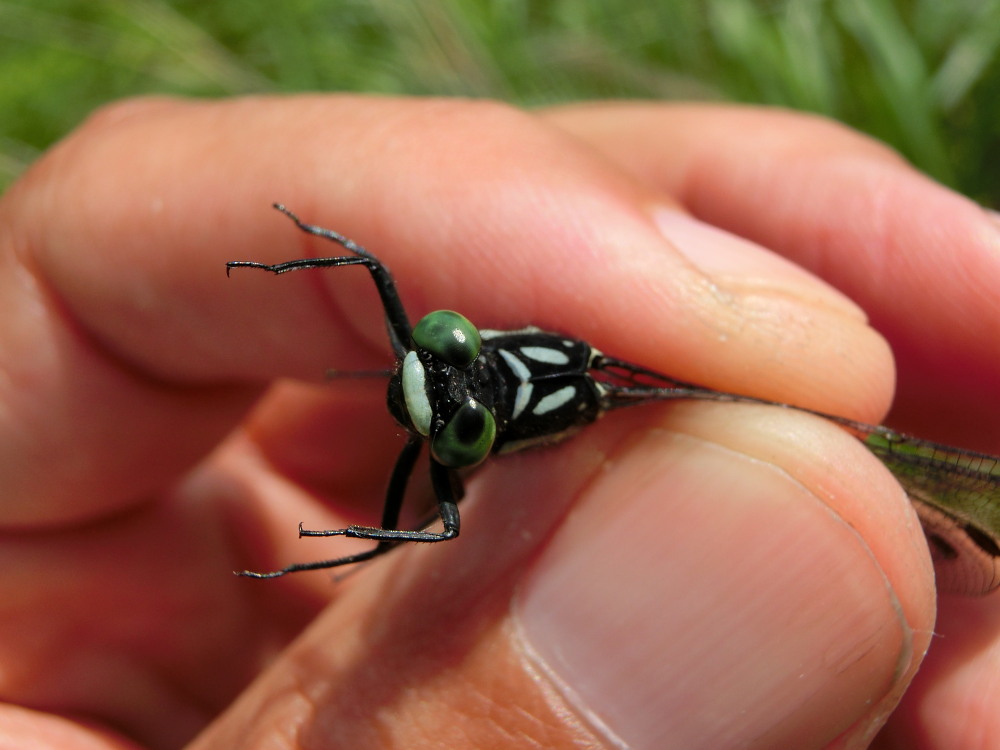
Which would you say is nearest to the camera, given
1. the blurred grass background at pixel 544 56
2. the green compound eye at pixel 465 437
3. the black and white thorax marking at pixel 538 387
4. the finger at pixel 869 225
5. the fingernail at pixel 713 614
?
the green compound eye at pixel 465 437

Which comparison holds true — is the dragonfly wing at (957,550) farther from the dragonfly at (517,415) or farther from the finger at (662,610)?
the finger at (662,610)

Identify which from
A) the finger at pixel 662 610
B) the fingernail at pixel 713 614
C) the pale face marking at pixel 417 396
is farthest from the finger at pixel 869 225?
the pale face marking at pixel 417 396

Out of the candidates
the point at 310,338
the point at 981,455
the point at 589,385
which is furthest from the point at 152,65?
the point at 981,455

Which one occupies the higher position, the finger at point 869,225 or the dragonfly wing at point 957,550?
the finger at point 869,225

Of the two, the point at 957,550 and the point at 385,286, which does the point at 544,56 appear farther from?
the point at 957,550

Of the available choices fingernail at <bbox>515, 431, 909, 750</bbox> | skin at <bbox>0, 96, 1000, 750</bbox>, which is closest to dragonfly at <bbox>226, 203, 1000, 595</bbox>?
skin at <bbox>0, 96, 1000, 750</bbox>

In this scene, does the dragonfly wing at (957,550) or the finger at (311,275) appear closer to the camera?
the finger at (311,275)

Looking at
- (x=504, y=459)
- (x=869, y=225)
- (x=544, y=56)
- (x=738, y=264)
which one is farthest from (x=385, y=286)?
(x=544, y=56)

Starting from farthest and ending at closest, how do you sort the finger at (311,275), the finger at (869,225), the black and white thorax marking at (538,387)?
the finger at (869,225) < the finger at (311,275) < the black and white thorax marking at (538,387)
